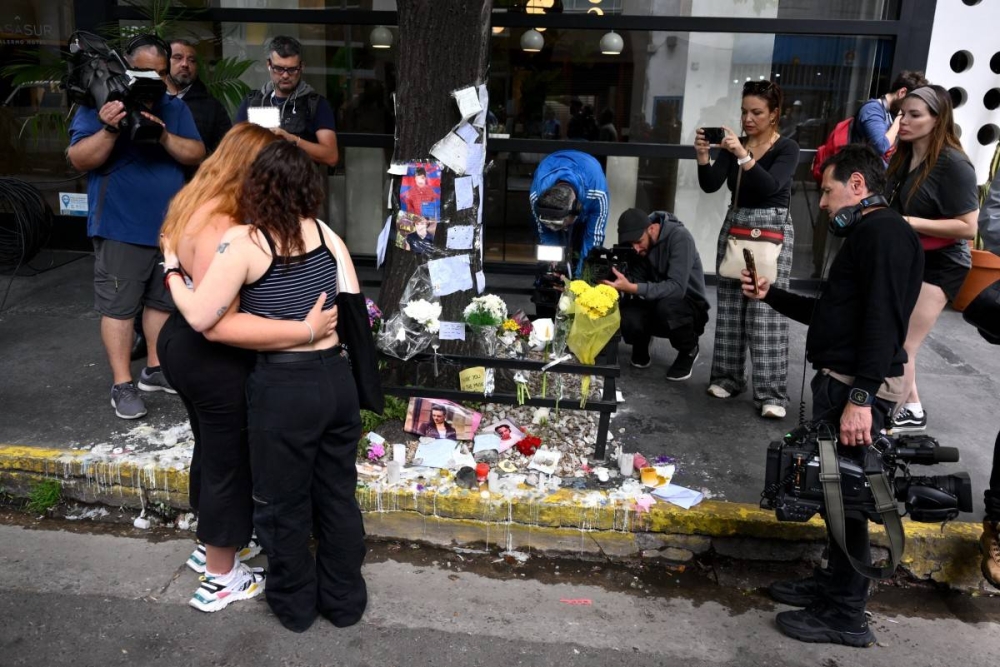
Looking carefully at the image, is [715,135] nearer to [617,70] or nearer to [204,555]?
[617,70]

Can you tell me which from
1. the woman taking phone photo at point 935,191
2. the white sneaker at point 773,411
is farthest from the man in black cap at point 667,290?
the woman taking phone photo at point 935,191

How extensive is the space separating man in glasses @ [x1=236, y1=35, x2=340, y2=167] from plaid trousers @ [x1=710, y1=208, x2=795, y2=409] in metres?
2.51

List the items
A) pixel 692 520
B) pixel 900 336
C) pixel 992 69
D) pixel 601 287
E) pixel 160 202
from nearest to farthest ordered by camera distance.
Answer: pixel 900 336, pixel 692 520, pixel 601 287, pixel 160 202, pixel 992 69

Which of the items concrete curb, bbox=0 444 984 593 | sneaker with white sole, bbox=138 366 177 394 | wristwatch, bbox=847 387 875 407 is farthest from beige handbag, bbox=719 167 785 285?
sneaker with white sole, bbox=138 366 177 394

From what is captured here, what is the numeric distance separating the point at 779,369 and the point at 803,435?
176 cm

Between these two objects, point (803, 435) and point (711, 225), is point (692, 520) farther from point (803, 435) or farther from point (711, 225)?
point (711, 225)

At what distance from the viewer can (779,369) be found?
4.98 meters

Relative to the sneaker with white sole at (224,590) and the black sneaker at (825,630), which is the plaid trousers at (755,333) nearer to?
the black sneaker at (825,630)

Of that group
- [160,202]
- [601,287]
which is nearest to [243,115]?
[160,202]

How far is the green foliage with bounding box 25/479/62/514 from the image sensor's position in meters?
4.23

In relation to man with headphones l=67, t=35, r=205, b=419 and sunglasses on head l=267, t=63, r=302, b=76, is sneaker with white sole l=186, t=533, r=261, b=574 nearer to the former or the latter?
man with headphones l=67, t=35, r=205, b=419

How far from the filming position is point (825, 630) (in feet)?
11.0

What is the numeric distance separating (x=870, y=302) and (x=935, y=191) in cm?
156

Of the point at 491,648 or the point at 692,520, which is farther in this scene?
the point at 692,520
